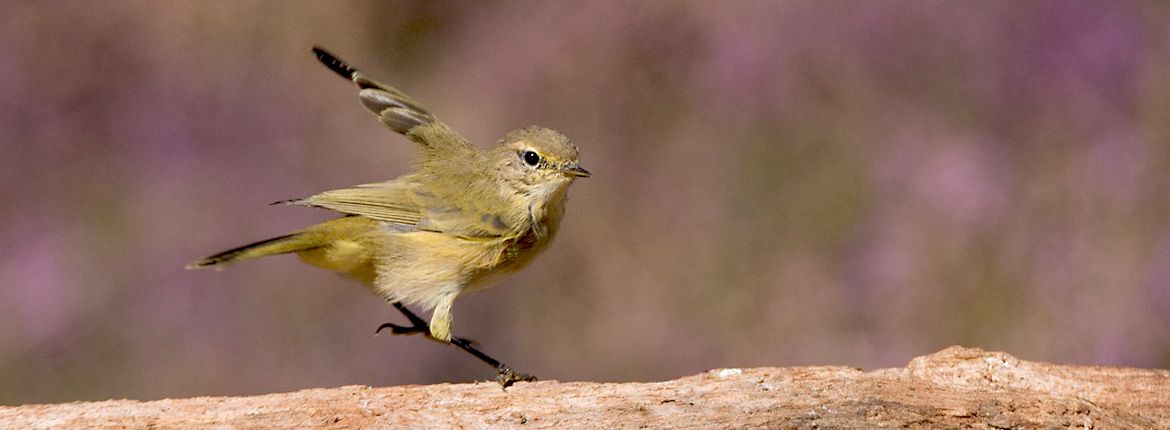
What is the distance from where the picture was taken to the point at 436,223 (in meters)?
5.01

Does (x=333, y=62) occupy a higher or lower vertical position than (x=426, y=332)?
higher

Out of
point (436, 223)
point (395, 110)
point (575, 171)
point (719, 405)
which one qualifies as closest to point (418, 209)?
point (436, 223)

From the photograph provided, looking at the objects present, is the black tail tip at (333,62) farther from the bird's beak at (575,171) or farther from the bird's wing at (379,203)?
the bird's beak at (575,171)

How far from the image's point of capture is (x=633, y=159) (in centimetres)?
775

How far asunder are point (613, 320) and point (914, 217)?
1.80 meters

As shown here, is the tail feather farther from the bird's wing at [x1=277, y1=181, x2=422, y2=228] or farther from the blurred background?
the blurred background

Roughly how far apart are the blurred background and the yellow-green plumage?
2.10 m

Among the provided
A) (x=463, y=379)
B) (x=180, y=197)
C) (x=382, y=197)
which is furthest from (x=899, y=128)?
(x=180, y=197)

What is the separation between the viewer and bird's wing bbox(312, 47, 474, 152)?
5.17 m

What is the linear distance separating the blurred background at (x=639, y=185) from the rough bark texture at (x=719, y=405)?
244 cm

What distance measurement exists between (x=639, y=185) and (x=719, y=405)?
3969 mm

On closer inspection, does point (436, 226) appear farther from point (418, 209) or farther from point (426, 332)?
point (426, 332)

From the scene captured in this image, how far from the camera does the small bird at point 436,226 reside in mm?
4859

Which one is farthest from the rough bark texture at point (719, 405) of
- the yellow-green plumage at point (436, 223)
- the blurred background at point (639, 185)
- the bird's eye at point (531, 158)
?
the blurred background at point (639, 185)
